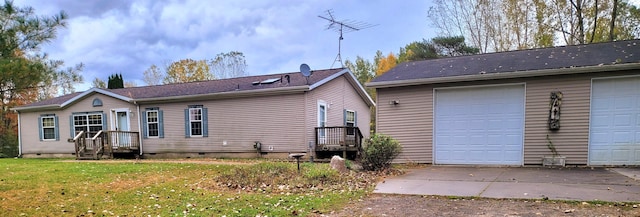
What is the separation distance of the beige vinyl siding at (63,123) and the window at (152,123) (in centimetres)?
65

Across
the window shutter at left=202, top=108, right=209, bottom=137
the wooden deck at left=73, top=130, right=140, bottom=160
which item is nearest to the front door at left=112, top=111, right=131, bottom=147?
the wooden deck at left=73, top=130, right=140, bottom=160

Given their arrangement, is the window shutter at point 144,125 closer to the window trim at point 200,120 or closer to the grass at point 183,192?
the window trim at point 200,120

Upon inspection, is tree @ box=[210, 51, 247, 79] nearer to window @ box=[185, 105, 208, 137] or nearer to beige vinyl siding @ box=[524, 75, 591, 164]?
window @ box=[185, 105, 208, 137]

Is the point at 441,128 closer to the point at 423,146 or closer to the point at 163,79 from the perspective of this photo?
the point at 423,146

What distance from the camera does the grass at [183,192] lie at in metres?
4.78

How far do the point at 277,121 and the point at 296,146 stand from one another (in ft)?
3.76

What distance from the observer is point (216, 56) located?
2847 cm

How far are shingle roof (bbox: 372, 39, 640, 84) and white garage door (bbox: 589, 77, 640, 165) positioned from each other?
0.60 metres

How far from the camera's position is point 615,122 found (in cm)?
763

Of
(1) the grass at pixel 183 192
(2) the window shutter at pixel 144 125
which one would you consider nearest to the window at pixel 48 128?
(2) the window shutter at pixel 144 125

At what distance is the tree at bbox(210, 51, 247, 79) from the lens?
27.8 metres

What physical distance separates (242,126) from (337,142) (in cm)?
367

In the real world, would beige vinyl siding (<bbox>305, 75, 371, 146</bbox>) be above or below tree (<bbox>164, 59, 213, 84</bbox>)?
below

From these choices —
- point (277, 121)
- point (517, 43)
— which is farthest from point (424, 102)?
point (517, 43)
